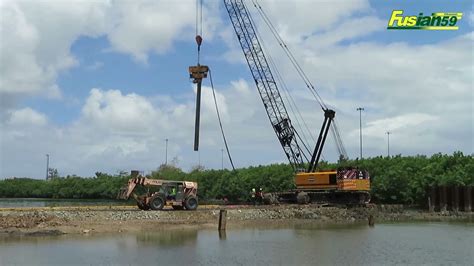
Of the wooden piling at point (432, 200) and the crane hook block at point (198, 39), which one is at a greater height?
the crane hook block at point (198, 39)

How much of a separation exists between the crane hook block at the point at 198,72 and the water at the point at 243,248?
17627 millimetres

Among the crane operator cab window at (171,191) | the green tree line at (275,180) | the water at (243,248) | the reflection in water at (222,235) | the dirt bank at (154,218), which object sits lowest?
the water at (243,248)

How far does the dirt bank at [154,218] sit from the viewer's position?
111 ft

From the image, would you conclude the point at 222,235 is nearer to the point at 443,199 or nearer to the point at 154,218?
the point at 154,218

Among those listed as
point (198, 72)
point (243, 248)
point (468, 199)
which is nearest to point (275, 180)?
point (468, 199)

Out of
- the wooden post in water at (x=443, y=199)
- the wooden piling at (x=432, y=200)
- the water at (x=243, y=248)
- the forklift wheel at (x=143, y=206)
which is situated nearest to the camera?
the water at (x=243, y=248)

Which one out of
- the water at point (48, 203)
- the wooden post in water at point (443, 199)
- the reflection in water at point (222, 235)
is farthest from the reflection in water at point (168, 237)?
the water at point (48, 203)

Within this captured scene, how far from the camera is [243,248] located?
28016mm

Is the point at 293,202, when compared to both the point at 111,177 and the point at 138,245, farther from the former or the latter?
the point at 111,177

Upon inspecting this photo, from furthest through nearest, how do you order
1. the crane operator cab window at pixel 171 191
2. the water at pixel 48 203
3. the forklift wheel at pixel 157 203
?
the water at pixel 48 203, the crane operator cab window at pixel 171 191, the forklift wheel at pixel 157 203

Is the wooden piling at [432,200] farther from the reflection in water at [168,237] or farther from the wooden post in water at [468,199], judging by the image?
the reflection in water at [168,237]

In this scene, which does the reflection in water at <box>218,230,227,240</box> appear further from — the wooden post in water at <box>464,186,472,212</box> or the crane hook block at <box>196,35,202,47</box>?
the wooden post in water at <box>464,186,472,212</box>

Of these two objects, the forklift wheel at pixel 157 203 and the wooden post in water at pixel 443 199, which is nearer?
the forklift wheel at pixel 157 203

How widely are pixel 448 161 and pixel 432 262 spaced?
54080mm
